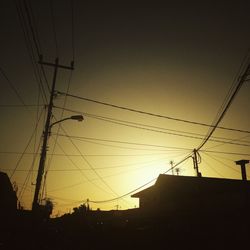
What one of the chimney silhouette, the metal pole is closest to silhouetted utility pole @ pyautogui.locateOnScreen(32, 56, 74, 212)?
the metal pole

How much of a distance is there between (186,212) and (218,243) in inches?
88.1

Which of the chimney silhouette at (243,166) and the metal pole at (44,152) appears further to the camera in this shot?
the metal pole at (44,152)

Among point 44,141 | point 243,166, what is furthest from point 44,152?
point 243,166

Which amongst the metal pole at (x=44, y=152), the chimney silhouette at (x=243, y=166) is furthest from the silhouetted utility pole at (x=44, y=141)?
the chimney silhouette at (x=243, y=166)

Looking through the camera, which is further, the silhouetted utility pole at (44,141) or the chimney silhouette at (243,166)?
the silhouetted utility pole at (44,141)

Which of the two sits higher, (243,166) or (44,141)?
(44,141)


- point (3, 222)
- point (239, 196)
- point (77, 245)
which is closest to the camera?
point (77, 245)

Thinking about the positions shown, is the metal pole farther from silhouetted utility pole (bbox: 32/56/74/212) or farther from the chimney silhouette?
the chimney silhouette

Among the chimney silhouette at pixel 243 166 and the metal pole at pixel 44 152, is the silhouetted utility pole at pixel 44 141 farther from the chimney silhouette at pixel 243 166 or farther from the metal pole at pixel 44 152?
the chimney silhouette at pixel 243 166

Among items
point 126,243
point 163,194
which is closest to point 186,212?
point 126,243

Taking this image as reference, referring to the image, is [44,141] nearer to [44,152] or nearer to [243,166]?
[44,152]

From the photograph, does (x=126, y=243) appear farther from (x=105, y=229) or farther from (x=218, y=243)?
(x=218, y=243)

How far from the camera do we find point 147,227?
14.6 meters

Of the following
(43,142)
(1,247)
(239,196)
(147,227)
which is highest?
(43,142)
